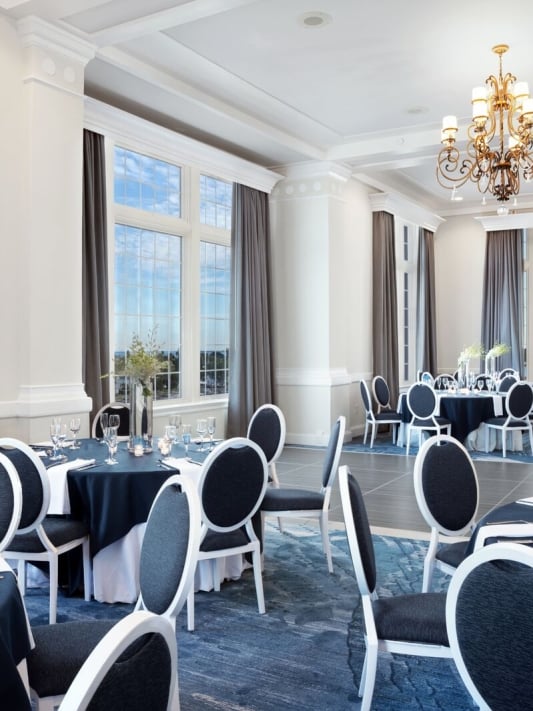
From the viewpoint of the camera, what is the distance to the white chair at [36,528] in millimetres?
3559

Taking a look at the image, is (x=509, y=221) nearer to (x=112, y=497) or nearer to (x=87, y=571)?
(x=112, y=497)

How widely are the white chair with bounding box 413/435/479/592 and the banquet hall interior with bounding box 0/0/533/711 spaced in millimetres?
2028

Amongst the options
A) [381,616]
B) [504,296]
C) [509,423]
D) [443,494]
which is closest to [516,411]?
[509,423]

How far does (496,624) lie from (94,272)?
19.0 feet

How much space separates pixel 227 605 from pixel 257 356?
5.83 meters

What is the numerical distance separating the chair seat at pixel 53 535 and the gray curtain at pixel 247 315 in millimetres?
5384

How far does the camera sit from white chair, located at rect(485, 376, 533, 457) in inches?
365

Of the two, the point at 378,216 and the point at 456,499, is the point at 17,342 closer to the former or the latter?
the point at 456,499

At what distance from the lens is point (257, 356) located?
9.65 metres

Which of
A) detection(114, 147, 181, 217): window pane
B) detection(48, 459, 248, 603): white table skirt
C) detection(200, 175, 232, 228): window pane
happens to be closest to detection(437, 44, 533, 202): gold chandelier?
detection(114, 147, 181, 217): window pane

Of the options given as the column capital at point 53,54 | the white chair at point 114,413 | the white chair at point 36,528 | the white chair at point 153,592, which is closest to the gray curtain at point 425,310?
the white chair at point 114,413

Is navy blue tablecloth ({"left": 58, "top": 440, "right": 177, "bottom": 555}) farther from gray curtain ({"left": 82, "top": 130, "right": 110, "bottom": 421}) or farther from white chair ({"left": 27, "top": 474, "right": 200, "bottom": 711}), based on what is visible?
gray curtain ({"left": 82, "top": 130, "right": 110, "bottom": 421})

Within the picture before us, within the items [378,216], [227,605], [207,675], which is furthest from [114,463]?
[378,216]

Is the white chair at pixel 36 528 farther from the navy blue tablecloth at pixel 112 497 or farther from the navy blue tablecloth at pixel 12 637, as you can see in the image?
the navy blue tablecloth at pixel 12 637
